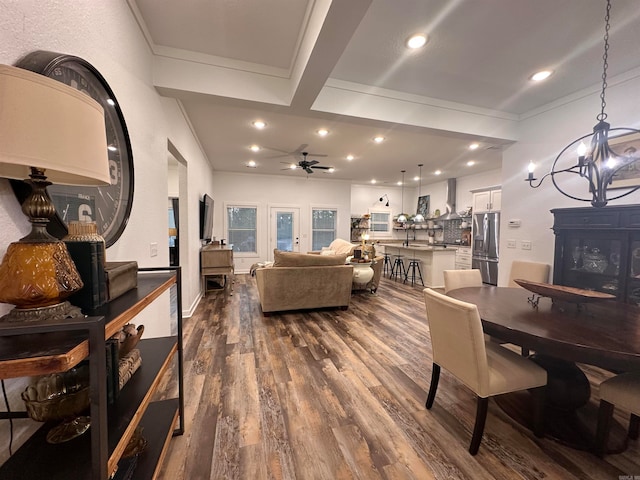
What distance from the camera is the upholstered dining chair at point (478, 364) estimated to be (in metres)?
1.49

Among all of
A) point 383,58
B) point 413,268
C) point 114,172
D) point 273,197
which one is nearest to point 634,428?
point 383,58

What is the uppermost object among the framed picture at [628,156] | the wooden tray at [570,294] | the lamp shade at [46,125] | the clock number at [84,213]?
the framed picture at [628,156]

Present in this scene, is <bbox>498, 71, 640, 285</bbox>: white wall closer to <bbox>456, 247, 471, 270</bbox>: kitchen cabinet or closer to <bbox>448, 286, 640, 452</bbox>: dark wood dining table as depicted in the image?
<bbox>448, 286, 640, 452</bbox>: dark wood dining table

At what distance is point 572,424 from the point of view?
1.72 metres

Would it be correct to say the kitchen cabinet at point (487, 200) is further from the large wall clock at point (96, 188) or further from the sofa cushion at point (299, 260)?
the large wall clock at point (96, 188)

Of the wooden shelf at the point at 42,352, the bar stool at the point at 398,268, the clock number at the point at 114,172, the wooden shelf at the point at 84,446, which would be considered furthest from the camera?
the bar stool at the point at 398,268

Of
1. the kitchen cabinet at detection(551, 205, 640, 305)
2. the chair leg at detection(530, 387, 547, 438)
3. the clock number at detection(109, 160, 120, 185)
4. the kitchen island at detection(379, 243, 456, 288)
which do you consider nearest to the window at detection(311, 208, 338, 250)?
the kitchen island at detection(379, 243, 456, 288)

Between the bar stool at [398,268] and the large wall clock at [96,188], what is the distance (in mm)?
6055

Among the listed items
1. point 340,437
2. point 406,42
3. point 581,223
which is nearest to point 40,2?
point 406,42

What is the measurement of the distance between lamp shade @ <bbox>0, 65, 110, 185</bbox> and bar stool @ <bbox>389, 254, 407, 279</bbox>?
650cm

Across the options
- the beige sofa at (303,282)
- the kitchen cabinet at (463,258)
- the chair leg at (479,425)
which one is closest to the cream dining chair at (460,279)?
the chair leg at (479,425)

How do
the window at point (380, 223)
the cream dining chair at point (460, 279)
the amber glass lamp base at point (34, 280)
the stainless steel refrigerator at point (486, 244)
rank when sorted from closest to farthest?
the amber glass lamp base at point (34, 280)
the cream dining chair at point (460, 279)
the stainless steel refrigerator at point (486, 244)
the window at point (380, 223)

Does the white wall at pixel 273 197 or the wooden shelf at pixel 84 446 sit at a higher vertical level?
the white wall at pixel 273 197

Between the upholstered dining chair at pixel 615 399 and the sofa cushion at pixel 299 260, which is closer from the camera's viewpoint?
the upholstered dining chair at pixel 615 399
